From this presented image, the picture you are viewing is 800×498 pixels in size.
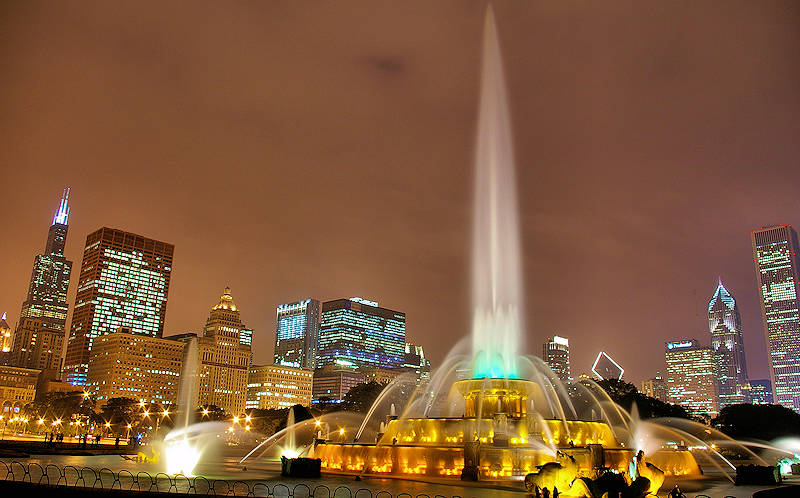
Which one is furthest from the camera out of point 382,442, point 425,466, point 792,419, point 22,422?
point 22,422

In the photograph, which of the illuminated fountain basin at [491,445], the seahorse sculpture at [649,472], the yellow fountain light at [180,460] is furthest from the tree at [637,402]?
the seahorse sculpture at [649,472]

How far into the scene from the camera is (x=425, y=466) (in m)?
29.0

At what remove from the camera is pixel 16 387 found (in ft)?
591

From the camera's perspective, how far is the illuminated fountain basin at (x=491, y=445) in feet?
91.6

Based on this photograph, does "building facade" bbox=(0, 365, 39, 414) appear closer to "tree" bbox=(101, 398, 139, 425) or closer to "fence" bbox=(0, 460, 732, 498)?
"tree" bbox=(101, 398, 139, 425)

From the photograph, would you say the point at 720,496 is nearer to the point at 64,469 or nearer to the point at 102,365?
the point at 64,469

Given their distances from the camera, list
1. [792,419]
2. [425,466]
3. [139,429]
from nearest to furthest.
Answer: [425,466] < [792,419] < [139,429]

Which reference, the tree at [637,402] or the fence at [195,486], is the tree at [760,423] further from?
the fence at [195,486]

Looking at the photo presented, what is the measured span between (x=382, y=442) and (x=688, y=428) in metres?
74.4

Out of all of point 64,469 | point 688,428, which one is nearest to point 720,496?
point 64,469

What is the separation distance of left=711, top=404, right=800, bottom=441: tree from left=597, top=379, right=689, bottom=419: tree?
8.37m

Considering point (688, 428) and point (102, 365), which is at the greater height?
point (102, 365)

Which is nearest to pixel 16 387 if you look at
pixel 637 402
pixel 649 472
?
pixel 637 402

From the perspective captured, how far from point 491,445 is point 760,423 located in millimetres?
79907
